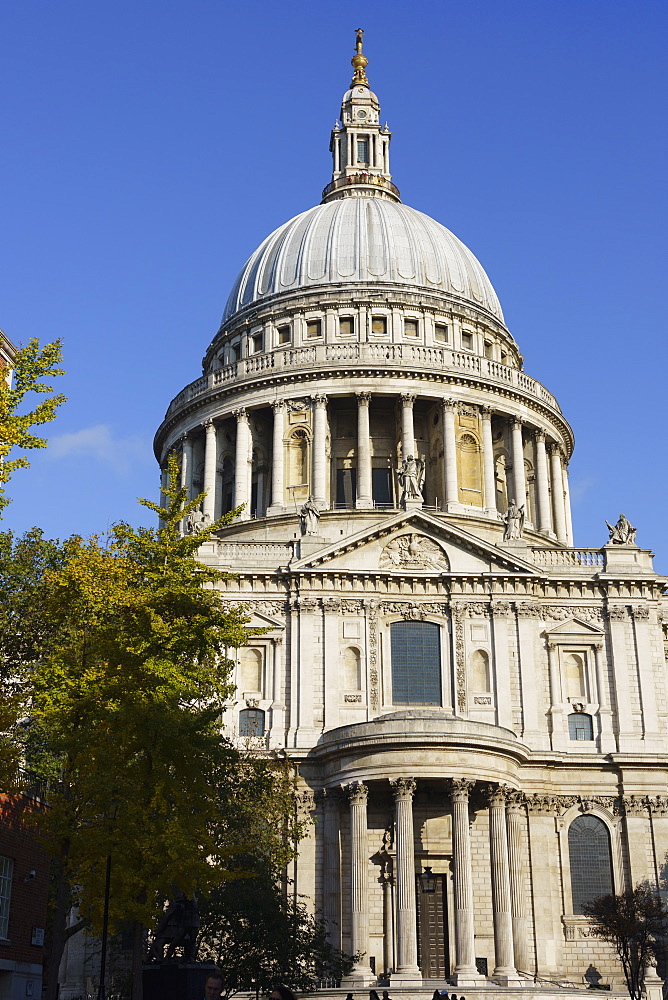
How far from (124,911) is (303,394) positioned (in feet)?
149

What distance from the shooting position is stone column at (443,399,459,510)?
68.2 m

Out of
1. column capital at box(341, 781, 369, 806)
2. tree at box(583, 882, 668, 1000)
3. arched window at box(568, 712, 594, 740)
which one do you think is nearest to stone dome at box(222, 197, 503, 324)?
arched window at box(568, 712, 594, 740)

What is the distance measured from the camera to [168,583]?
103ft

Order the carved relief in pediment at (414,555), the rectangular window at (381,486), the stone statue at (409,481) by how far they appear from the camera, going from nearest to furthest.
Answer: the carved relief in pediment at (414,555), the stone statue at (409,481), the rectangular window at (381,486)

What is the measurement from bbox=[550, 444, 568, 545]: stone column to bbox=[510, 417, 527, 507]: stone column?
3.65m

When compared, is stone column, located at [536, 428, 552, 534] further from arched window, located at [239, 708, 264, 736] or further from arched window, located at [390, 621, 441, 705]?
arched window, located at [239, 708, 264, 736]

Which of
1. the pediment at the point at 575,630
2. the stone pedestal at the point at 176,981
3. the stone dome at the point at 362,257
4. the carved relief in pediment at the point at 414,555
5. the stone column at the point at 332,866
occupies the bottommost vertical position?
the stone pedestal at the point at 176,981

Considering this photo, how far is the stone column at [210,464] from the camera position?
232 ft

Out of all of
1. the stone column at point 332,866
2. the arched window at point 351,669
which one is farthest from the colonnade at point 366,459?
the stone column at point 332,866

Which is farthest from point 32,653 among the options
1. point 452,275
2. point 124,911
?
point 452,275

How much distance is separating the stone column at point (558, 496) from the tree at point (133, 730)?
4547cm

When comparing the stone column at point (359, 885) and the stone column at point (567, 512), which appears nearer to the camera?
the stone column at point (359, 885)

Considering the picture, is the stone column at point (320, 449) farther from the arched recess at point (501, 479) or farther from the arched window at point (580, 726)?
the arched window at point (580, 726)

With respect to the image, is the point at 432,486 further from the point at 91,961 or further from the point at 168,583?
the point at 168,583
